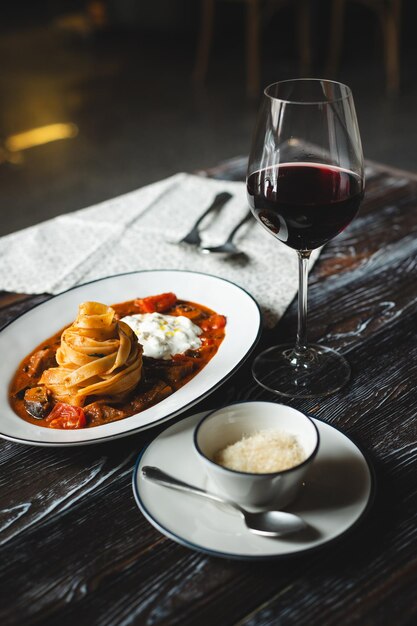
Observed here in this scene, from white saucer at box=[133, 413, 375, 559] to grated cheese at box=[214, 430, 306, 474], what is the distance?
5 cm

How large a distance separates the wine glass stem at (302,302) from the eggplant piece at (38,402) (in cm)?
36

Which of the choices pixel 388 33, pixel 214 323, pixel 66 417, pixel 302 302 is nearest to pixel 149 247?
pixel 214 323

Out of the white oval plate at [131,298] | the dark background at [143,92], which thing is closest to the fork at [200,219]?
the white oval plate at [131,298]

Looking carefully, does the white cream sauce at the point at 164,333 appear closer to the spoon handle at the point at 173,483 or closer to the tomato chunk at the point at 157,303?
the tomato chunk at the point at 157,303

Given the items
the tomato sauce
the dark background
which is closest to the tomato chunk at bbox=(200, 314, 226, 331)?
the tomato sauce

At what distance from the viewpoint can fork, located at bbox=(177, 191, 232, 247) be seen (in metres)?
1.44

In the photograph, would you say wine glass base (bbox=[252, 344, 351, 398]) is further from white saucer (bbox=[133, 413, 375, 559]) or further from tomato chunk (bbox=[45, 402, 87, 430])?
tomato chunk (bbox=[45, 402, 87, 430])

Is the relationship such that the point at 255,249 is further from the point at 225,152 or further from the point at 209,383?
the point at 225,152

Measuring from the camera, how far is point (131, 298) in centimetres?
114

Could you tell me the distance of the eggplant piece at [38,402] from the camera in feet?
2.82

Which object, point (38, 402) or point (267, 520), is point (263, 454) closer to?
point (267, 520)

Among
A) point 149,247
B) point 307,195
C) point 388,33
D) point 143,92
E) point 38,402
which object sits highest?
point 307,195

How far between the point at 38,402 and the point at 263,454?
12.6 inches

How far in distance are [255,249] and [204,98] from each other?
384 centimetres
